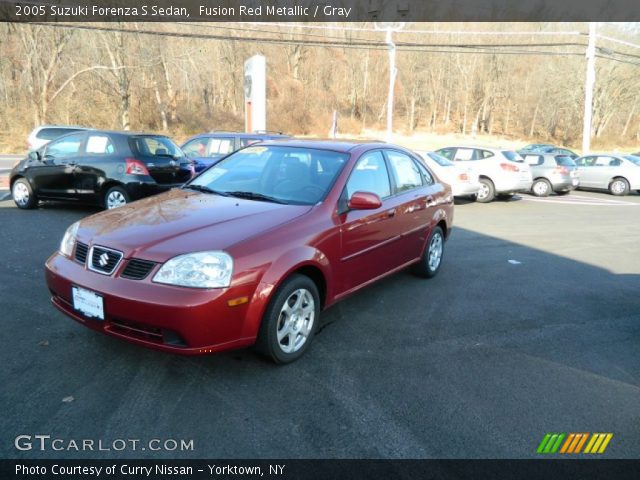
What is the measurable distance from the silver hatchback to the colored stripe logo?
1509 cm

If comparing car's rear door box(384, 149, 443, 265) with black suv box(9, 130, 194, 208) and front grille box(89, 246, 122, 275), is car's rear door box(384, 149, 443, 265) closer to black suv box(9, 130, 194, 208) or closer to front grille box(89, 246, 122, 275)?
A: front grille box(89, 246, 122, 275)

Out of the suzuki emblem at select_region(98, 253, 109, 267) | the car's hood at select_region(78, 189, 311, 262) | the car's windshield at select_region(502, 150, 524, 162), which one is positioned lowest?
the suzuki emblem at select_region(98, 253, 109, 267)

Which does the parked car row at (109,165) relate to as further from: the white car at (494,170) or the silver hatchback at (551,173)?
the silver hatchback at (551,173)

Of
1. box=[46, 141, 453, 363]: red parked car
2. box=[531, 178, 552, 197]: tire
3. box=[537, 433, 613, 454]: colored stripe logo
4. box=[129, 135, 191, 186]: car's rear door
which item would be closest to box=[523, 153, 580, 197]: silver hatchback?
box=[531, 178, 552, 197]: tire

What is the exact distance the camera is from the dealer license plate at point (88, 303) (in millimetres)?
3111

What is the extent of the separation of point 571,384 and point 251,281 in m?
2.49

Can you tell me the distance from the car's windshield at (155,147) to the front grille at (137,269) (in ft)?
19.9

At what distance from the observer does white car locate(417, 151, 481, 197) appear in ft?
42.8

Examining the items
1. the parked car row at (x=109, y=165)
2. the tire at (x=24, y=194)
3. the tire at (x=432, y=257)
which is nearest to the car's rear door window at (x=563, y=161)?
the parked car row at (x=109, y=165)

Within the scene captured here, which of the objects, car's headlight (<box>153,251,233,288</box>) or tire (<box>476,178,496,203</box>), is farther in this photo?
tire (<box>476,178,496,203</box>)

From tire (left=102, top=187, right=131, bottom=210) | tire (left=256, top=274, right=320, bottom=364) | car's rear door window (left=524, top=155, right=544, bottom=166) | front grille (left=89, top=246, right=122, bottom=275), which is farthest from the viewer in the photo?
car's rear door window (left=524, top=155, right=544, bottom=166)
